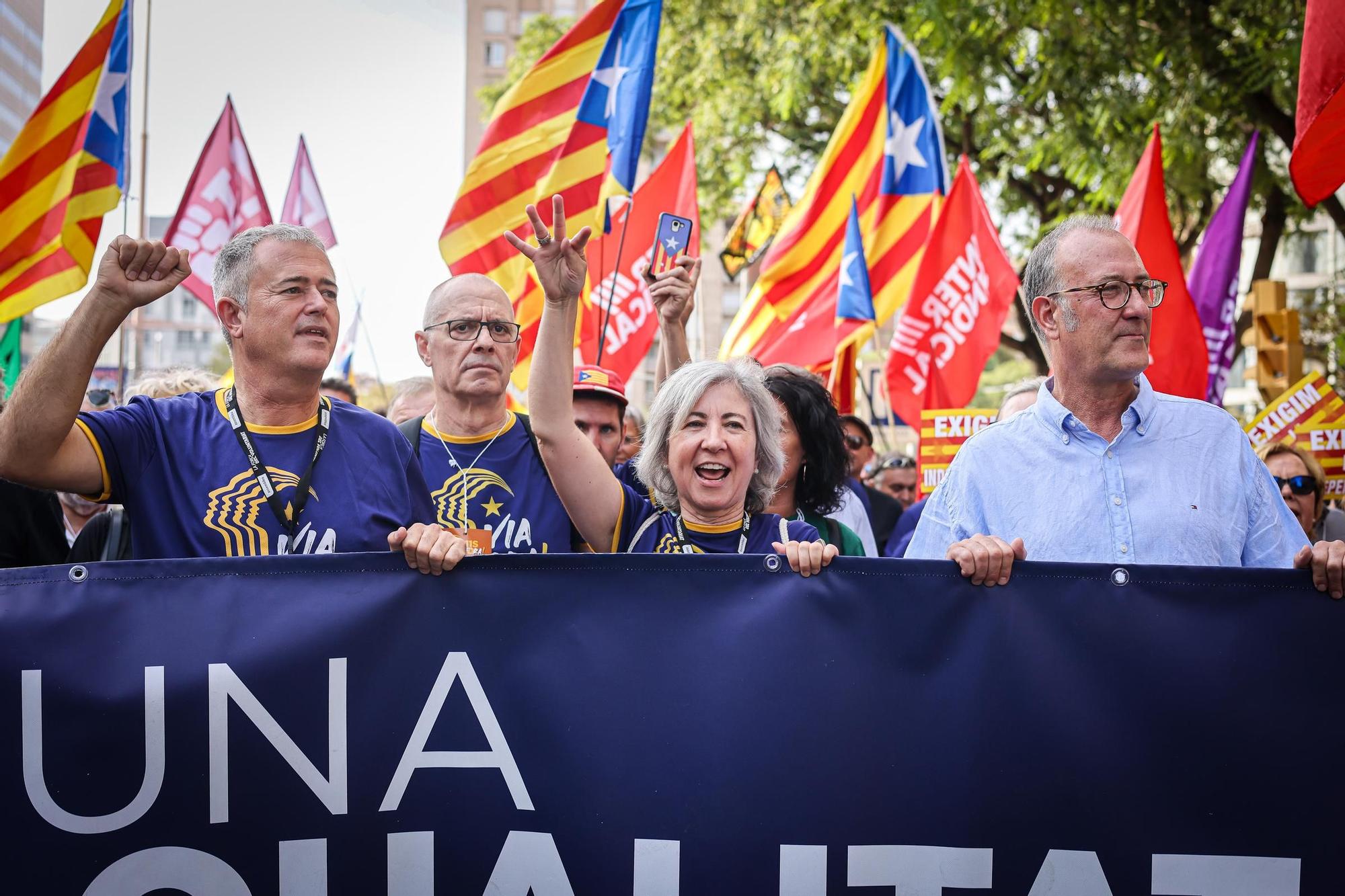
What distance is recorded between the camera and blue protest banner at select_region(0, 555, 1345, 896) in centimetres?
260

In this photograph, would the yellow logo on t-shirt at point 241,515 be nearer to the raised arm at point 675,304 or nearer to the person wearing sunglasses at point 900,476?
the raised arm at point 675,304

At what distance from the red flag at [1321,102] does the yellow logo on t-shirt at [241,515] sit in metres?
3.09

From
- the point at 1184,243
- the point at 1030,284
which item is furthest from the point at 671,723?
the point at 1184,243

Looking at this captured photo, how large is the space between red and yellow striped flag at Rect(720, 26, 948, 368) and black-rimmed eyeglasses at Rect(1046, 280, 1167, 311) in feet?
16.5

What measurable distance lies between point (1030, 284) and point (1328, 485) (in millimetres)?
4336

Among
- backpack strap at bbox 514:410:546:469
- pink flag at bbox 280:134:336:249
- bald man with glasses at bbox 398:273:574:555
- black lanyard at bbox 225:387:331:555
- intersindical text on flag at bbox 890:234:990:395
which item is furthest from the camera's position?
pink flag at bbox 280:134:336:249

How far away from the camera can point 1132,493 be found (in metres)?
3.00

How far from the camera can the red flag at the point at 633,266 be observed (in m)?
7.40

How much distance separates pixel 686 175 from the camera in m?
8.27

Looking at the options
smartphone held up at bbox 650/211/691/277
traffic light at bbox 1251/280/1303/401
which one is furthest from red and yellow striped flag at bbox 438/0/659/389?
traffic light at bbox 1251/280/1303/401

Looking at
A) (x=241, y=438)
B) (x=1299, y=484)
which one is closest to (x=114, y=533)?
(x=241, y=438)

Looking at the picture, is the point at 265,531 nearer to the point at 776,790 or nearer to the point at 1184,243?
the point at 776,790

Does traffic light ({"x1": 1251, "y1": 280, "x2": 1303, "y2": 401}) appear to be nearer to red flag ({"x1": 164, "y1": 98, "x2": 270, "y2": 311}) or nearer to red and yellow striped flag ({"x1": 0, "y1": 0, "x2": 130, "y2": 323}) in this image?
red flag ({"x1": 164, "y1": 98, "x2": 270, "y2": 311})

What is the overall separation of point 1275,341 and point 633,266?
487 centimetres
